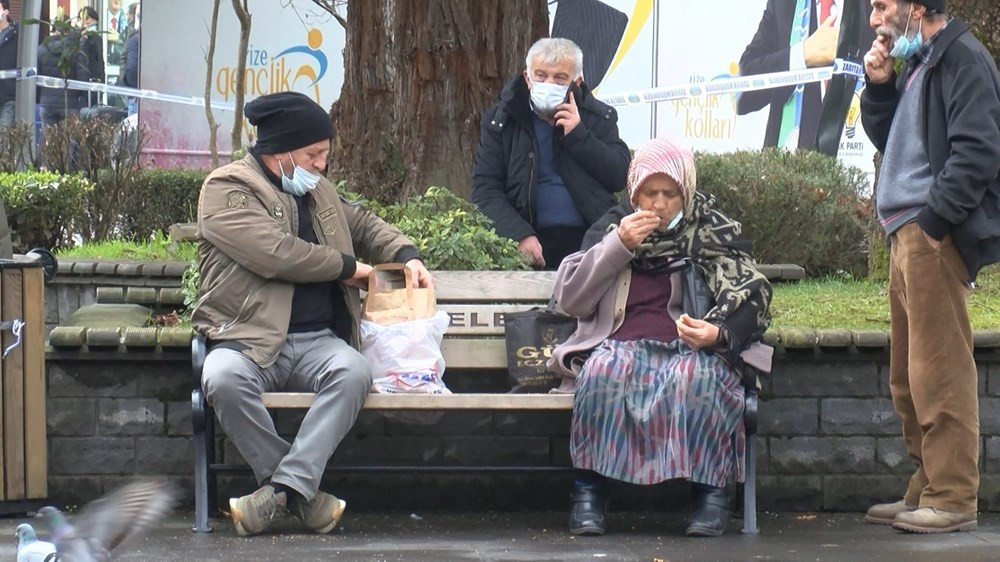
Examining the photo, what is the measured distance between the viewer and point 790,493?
6.49m

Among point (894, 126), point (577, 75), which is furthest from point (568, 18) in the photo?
point (894, 126)

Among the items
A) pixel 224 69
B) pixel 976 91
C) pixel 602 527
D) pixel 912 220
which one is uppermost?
pixel 224 69

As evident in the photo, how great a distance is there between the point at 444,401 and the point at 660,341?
0.82 m

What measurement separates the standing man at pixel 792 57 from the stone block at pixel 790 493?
830 cm

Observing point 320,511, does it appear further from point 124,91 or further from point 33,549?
point 124,91

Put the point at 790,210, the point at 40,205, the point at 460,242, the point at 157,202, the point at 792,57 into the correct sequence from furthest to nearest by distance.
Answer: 1. the point at 792,57
2. the point at 157,202
3. the point at 40,205
4. the point at 790,210
5. the point at 460,242

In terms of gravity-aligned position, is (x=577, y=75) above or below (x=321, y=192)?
above

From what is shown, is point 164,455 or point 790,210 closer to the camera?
point 164,455

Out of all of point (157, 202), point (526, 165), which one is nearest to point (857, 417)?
point (526, 165)

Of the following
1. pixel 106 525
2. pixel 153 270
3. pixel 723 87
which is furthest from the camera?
pixel 723 87

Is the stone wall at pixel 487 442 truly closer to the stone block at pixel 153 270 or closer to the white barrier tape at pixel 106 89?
the stone block at pixel 153 270

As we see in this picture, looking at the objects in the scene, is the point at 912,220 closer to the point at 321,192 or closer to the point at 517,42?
the point at 321,192

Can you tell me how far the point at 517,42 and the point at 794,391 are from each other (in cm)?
254

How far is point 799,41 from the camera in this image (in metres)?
14.6
